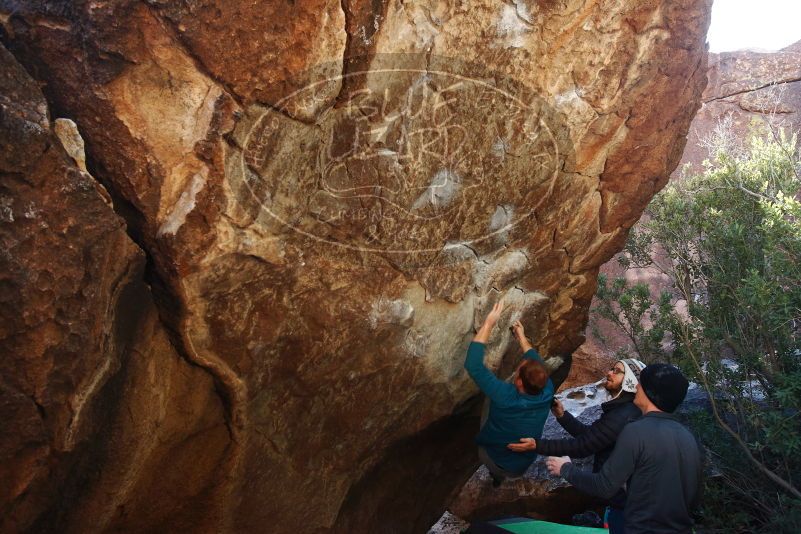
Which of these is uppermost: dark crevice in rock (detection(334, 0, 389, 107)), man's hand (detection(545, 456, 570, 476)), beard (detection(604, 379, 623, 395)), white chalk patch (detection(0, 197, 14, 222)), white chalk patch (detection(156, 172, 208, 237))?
dark crevice in rock (detection(334, 0, 389, 107))

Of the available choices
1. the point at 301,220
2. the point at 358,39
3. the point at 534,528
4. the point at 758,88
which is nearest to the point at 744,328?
the point at 534,528

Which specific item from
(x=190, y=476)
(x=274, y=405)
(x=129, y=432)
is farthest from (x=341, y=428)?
(x=129, y=432)

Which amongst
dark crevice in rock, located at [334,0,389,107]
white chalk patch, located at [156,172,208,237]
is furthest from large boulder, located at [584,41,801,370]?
white chalk patch, located at [156,172,208,237]

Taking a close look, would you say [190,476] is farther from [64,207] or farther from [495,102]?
[495,102]

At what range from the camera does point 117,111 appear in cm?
265

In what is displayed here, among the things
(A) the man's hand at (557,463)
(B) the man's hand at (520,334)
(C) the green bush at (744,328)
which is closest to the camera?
(A) the man's hand at (557,463)

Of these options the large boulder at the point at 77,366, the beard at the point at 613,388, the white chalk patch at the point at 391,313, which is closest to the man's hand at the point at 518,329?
the beard at the point at 613,388

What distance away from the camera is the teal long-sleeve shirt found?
3861 mm

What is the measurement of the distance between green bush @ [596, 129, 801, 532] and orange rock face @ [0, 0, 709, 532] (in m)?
1.35

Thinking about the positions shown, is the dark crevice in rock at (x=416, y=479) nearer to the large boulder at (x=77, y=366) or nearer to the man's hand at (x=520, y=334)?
the man's hand at (x=520, y=334)

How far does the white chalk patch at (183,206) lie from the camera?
9.34 ft

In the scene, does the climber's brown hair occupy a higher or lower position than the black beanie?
lower

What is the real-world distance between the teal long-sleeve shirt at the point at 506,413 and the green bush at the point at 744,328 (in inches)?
68.1

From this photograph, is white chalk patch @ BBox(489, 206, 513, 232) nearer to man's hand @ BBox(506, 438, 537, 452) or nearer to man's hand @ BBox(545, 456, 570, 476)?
man's hand @ BBox(506, 438, 537, 452)
